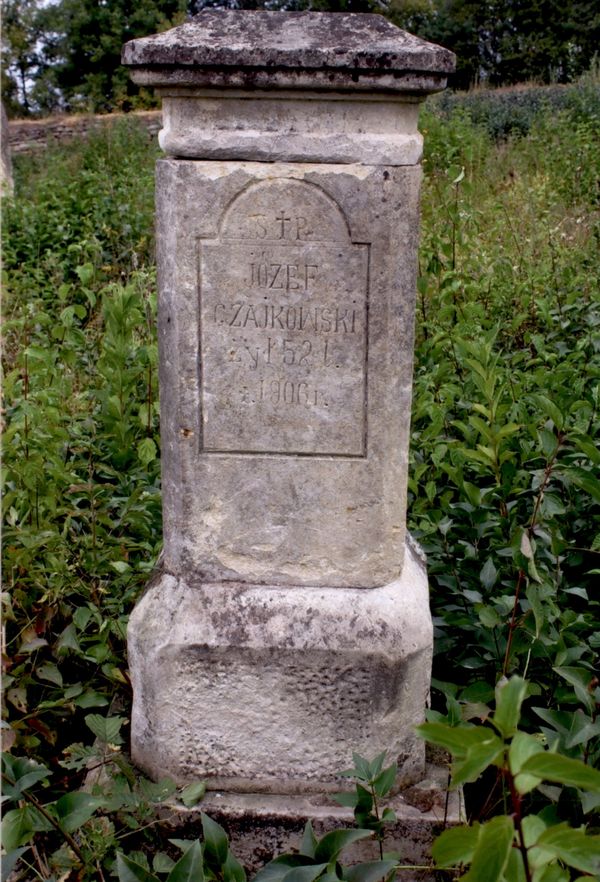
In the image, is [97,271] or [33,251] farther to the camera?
[33,251]

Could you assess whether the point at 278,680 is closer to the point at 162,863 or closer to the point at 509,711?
the point at 162,863

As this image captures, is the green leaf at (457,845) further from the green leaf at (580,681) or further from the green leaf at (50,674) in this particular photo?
the green leaf at (50,674)

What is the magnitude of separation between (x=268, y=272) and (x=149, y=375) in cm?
183

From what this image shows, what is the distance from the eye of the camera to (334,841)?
188 cm

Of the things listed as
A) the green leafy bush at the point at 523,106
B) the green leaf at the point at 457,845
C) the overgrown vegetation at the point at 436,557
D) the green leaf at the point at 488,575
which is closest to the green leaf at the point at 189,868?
the overgrown vegetation at the point at 436,557

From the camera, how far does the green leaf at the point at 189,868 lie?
5.64ft

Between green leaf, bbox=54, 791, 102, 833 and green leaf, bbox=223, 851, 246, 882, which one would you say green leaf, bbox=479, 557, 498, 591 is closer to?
green leaf, bbox=223, 851, 246, 882

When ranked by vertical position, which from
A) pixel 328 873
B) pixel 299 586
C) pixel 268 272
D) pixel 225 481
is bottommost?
pixel 328 873

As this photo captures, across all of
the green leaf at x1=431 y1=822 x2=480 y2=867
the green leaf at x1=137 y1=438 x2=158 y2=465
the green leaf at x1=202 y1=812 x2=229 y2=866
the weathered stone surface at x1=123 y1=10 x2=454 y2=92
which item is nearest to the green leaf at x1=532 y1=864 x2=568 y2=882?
the green leaf at x1=431 y1=822 x2=480 y2=867

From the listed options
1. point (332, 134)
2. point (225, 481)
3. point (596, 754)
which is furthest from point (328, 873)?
point (332, 134)

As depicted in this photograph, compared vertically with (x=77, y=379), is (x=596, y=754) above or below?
above

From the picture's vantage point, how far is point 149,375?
3.85 m

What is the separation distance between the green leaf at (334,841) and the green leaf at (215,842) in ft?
0.64

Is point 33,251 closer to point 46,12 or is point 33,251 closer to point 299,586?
point 299,586
